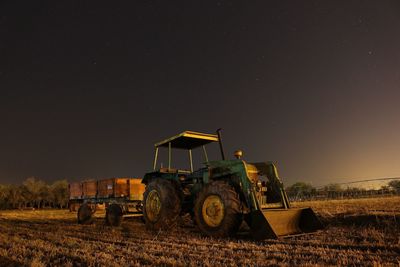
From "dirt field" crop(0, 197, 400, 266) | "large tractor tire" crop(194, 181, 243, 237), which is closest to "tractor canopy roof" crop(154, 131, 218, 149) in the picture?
"large tractor tire" crop(194, 181, 243, 237)

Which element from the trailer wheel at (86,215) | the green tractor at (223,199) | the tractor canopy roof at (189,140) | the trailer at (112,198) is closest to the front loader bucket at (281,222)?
the green tractor at (223,199)

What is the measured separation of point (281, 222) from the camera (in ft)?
25.1

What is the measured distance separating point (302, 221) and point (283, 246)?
228 centimetres

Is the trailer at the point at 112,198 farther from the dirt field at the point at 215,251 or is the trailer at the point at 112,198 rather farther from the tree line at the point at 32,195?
the tree line at the point at 32,195

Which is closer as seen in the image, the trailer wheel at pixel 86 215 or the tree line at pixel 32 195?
the trailer wheel at pixel 86 215

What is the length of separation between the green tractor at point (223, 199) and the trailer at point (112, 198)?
188cm

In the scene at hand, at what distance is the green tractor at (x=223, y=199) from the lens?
7.33 m

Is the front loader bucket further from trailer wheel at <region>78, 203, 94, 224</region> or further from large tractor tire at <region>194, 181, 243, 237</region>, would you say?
trailer wheel at <region>78, 203, 94, 224</region>

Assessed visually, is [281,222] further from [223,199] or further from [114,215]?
[114,215]

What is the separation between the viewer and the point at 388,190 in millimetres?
43719

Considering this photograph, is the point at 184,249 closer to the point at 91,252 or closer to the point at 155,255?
the point at 155,255

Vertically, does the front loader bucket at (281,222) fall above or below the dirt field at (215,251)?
above

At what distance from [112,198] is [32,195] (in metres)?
57.6

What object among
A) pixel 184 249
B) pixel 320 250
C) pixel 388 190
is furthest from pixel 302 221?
pixel 388 190
